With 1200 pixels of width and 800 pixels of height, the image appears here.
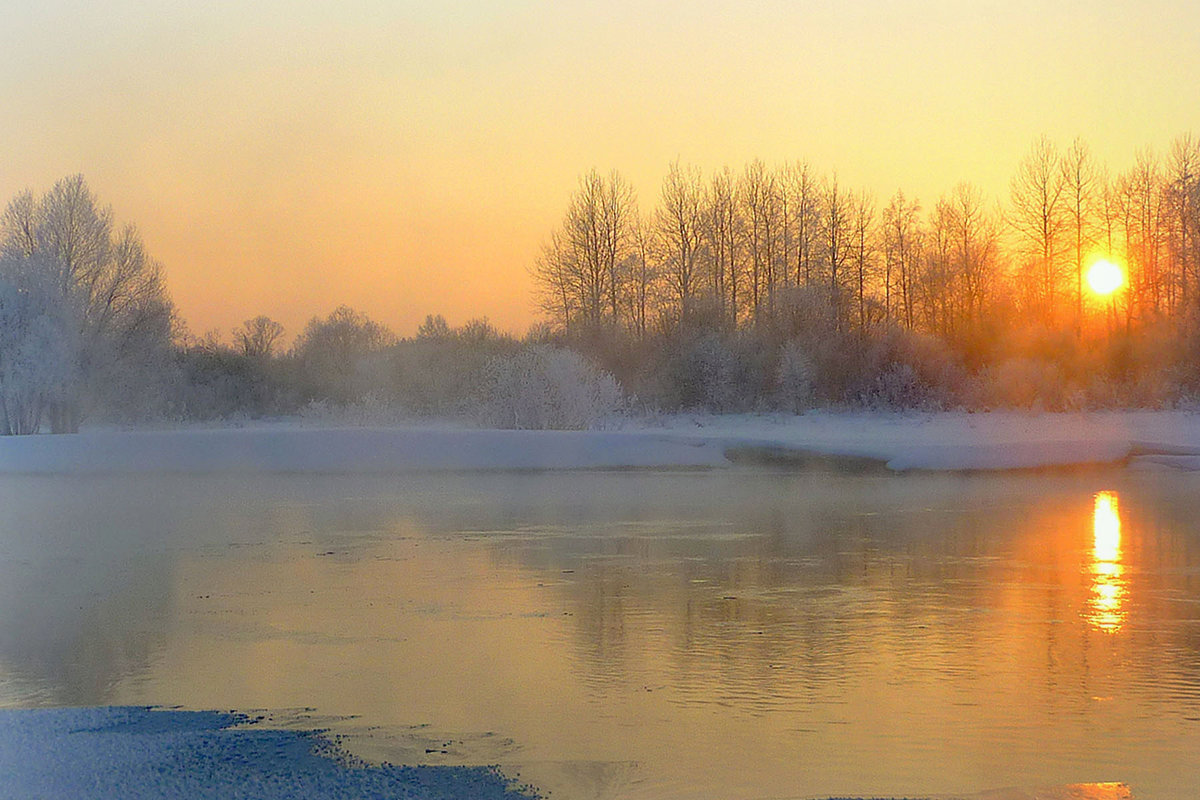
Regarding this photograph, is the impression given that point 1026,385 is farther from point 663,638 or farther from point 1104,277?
point 663,638

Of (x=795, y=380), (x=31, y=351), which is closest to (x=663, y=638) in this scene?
(x=31, y=351)

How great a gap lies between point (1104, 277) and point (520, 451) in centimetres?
2830

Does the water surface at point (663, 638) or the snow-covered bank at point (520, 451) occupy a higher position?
the snow-covered bank at point (520, 451)

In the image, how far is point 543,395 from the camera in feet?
92.9

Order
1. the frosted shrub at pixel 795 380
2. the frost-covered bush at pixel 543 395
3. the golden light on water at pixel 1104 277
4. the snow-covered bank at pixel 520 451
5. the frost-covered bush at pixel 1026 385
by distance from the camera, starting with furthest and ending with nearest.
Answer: the golden light on water at pixel 1104 277
the frosted shrub at pixel 795 380
the frost-covered bush at pixel 1026 385
the frost-covered bush at pixel 543 395
the snow-covered bank at pixel 520 451

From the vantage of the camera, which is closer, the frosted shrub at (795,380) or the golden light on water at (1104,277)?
the frosted shrub at (795,380)

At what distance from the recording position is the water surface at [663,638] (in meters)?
4.69

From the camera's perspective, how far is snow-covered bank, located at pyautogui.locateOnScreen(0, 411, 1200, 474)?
68.0 ft

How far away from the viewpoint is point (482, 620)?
23.8 feet

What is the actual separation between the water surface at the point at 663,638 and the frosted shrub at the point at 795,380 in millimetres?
25051

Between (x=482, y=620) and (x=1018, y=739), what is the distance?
3370mm

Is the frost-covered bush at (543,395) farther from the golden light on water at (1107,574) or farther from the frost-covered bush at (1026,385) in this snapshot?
the golden light on water at (1107,574)

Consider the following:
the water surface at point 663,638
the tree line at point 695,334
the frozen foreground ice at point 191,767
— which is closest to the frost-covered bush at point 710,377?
the tree line at point 695,334

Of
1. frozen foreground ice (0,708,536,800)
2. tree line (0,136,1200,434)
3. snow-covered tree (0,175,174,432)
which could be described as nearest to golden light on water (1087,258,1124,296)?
tree line (0,136,1200,434)
